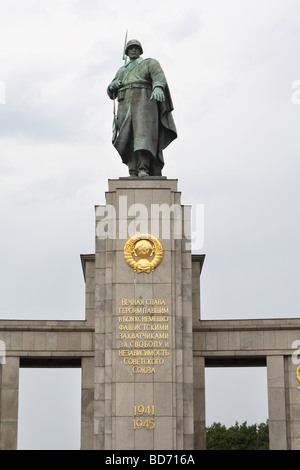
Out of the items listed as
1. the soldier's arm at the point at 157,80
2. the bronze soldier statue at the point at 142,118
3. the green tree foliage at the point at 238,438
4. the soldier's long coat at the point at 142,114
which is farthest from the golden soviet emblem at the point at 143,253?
the green tree foliage at the point at 238,438

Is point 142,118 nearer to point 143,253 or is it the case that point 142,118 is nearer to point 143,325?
point 143,253

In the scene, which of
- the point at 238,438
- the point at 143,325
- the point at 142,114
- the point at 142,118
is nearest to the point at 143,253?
the point at 143,325

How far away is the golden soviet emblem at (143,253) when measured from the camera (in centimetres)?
2808

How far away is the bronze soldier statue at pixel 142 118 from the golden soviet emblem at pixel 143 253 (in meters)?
2.28

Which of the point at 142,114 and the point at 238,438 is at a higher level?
the point at 142,114

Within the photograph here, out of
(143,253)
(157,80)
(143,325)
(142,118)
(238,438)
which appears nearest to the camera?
(143,325)

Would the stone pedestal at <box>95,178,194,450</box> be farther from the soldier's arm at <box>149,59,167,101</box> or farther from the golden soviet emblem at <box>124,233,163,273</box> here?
the soldier's arm at <box>149,59,167,101</box>

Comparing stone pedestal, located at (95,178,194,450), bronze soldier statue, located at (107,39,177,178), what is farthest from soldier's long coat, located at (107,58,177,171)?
stone pedestal, located at (95,178,194,450)

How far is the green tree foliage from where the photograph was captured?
60562mm

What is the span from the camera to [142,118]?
97.7ft

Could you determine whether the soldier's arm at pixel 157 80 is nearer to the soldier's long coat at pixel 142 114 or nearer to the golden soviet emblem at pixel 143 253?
the soldier's long coat at pixel 142 114

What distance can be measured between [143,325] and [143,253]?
2.01 metres

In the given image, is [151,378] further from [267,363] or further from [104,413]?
[267,363]
